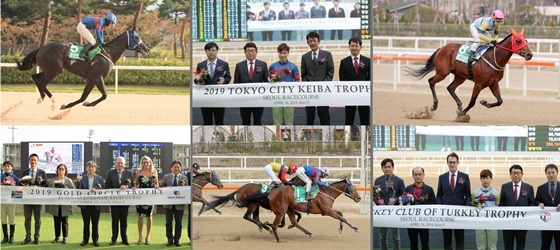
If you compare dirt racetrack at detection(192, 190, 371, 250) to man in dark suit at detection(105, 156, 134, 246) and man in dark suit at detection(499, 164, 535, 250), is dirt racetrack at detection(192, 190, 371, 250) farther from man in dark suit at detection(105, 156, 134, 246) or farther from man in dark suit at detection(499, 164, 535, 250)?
man in dark suit at detection(499, 164, 535, 250)

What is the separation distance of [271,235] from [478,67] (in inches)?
105

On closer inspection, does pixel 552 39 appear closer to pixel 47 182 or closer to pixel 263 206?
pixel 263 206

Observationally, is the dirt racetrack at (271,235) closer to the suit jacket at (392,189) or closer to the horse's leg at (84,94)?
the suit jacket at (392,189)

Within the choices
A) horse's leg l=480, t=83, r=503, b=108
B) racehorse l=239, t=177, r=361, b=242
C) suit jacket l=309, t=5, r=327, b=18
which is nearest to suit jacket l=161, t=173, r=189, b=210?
racehorse l=239, t=177, r=361, b=242

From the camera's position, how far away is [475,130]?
10.2 metres

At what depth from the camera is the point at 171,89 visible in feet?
34.4

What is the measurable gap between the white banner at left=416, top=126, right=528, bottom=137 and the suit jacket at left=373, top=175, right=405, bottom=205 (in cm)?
58

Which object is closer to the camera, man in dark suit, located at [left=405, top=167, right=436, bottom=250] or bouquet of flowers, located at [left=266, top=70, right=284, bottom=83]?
man in dark suit, located at [left=405, top=167, right=436, bottom=250]

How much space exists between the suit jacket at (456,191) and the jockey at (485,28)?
1249mm


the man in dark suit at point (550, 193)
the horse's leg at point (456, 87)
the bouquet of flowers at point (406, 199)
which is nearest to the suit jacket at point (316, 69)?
the horse's leg at point (456, 87)

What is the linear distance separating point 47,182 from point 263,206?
7.40 ft

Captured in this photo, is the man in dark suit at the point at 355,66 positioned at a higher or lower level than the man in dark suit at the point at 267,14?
lower

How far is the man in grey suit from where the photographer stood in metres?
10.3

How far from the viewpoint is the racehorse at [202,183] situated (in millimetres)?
10281
